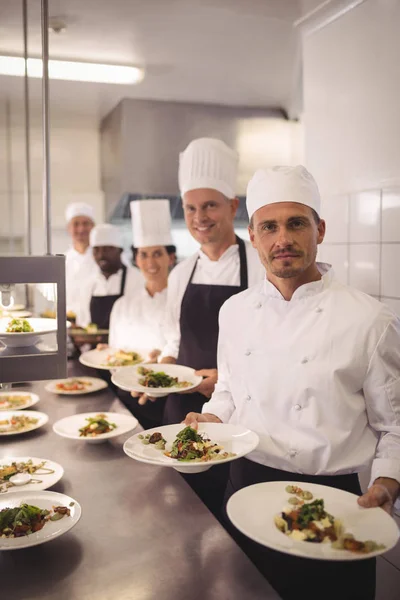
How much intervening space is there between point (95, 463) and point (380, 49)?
207cm

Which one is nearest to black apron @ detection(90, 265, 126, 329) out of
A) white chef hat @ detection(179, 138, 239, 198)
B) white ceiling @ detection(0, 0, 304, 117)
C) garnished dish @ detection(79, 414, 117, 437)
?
white ceiling @ detection(0, 0, 304, 117)

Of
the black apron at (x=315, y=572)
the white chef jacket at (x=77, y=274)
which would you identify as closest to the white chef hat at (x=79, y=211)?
the white chef jacket at (x=77, y=274)

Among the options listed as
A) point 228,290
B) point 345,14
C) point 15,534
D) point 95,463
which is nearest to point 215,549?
point 15,534

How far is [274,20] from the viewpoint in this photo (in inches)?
133

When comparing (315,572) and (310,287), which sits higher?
(310,287)

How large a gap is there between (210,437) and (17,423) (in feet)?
2.79

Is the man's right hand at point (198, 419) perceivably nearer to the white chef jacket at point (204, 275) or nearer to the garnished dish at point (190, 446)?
the garnished dish at point (190, 446)

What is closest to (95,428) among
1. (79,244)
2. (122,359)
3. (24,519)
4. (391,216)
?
(24,519)

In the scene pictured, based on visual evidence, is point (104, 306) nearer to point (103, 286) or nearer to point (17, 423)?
point (103, 286)

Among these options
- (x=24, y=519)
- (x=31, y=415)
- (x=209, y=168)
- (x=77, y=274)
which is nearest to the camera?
(x=24, y=519)

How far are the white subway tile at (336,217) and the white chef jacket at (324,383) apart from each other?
103 cm

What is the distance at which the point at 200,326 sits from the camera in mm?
2885

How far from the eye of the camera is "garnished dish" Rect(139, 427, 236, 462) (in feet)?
5.01

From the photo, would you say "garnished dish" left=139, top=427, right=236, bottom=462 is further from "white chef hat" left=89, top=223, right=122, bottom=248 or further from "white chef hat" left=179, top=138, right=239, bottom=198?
"white chef hat" left=89, top=223, right=122, bottom=248
